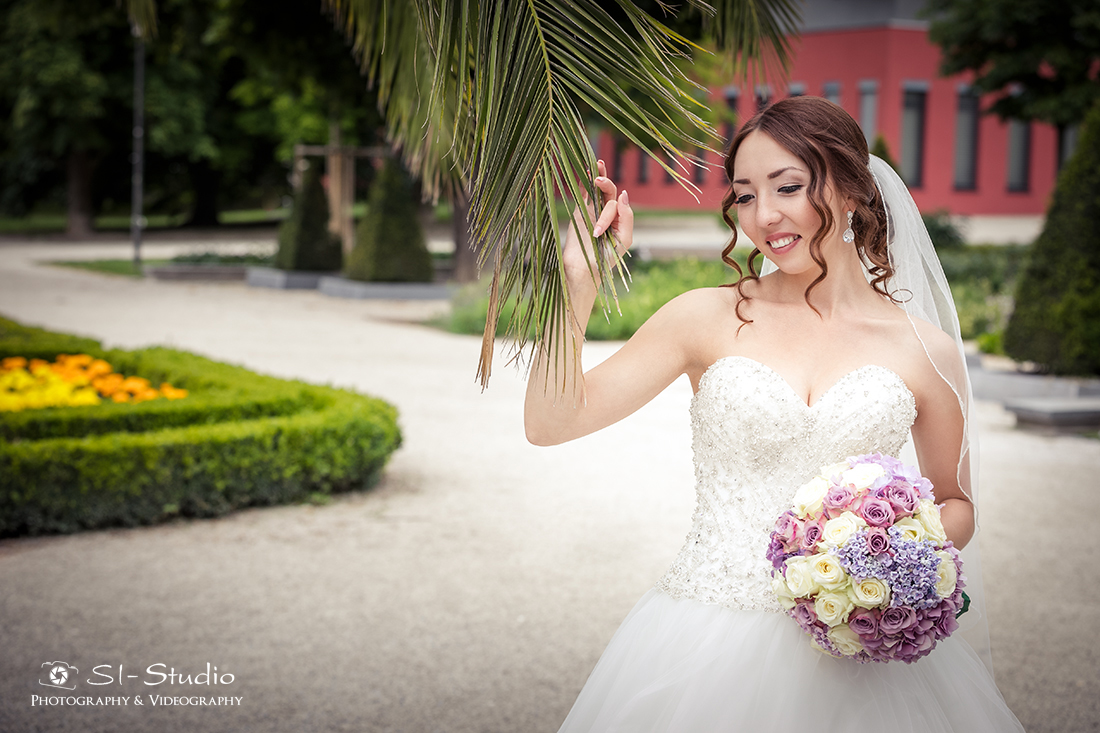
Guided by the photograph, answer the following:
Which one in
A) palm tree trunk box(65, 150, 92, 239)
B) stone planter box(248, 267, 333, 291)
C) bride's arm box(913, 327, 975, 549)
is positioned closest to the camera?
bride's arm box(913, 327, 975, 549)

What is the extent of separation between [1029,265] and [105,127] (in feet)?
115

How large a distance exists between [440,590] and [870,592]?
3.54m

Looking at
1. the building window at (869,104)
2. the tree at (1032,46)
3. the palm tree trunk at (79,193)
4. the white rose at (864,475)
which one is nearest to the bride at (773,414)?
the white rose at (864,475)

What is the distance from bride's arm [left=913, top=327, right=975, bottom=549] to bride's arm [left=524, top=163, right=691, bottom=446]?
58 cm

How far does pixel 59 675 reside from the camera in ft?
13.5

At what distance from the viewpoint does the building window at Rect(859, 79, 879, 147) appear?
32.9 metres

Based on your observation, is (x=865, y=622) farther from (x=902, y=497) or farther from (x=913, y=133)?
(x=913, y=133)

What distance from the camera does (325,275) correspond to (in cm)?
2217

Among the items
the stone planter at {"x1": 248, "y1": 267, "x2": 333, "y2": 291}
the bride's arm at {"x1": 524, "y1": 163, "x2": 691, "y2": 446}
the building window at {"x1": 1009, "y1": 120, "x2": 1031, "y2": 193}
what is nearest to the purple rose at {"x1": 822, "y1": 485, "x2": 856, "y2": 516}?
the bride's arm at {"x1": 524, "y1": 163, "x2": 691, "y2": 446}

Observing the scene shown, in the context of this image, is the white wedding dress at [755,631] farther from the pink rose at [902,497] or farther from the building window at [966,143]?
the building window at [966,143]

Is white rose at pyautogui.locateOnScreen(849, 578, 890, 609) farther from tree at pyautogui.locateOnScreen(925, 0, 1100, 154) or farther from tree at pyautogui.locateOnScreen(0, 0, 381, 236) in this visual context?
tree at pyautogui.locateOnScreen(925, 0, 1100, 154)

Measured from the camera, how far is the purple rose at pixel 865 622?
77.3 inches

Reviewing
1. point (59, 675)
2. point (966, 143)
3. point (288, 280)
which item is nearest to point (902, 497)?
point (59, 675)

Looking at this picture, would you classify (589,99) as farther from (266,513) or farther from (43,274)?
(43,274)
